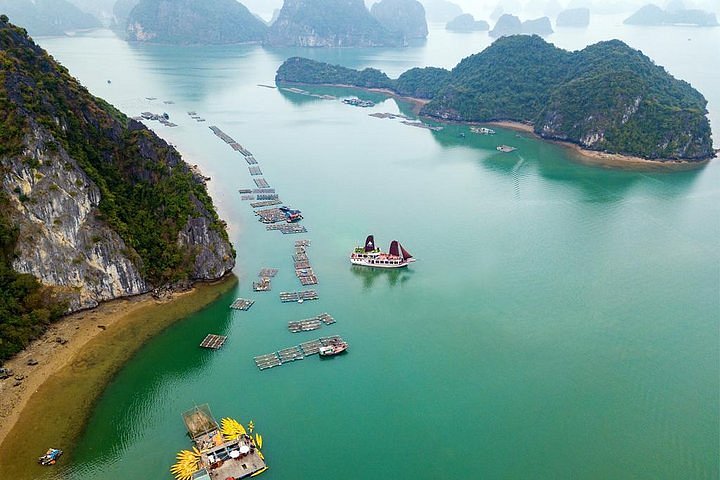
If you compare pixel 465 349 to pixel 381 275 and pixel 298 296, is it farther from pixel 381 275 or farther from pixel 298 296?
pixel 298 296

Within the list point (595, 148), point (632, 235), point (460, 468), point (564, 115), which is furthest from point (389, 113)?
point (460, 468)

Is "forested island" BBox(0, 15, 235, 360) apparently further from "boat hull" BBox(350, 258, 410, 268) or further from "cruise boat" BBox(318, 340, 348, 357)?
"cruise boat" BBox(318, 340, 348, 357)

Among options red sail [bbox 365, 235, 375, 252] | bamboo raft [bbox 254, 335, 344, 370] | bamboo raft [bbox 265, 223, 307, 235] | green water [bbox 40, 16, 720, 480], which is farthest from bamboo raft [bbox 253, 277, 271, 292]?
bamboo raft [bbox 265, 223, 307, 235]

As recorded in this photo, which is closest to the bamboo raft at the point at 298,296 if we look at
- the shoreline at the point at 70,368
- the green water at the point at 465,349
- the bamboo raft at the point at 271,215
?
the green water at the point at 465,349

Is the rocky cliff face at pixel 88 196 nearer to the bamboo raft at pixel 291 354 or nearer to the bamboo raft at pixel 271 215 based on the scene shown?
the bamboo raft at pixel 271 215

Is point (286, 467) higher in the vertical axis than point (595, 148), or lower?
lower

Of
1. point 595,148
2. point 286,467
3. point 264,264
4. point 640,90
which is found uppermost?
point 640,90

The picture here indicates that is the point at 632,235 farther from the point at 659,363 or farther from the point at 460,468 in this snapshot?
the point at 460,468

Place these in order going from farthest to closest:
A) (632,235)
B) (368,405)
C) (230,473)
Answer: (632,235)
(368,405)
(230,473)
